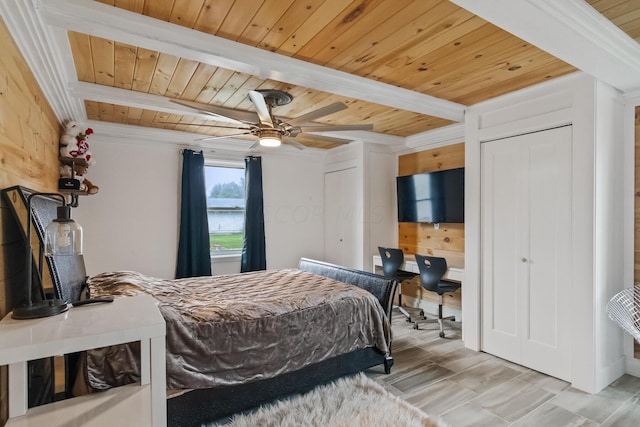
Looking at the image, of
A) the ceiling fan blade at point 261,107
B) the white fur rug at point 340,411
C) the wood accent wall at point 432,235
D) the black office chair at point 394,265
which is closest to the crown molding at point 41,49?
the ceiling fan blade at point 261,107

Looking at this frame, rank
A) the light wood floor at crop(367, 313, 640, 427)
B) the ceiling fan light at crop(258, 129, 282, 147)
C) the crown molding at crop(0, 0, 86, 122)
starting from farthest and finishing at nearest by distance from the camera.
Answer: the ceiling fan light at crop(258, 129, 282, 147) < the light wood floor at crop(367, 313, 640, 427) < the crown molding at crop(0, 0, 86, 122)

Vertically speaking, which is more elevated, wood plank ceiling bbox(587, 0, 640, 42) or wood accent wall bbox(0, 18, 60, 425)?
wood plank ceiling bbox(587, 0, 640, 42)

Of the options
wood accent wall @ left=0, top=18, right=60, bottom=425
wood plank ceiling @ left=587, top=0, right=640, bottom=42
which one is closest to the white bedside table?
wood accent wall @ left=0, top=18, right=60, bottom=425

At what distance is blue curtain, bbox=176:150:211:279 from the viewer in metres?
4.38

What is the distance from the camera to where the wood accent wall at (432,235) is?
4273mm

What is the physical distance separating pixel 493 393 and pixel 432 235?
233 cm

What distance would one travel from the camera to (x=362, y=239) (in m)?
4.83

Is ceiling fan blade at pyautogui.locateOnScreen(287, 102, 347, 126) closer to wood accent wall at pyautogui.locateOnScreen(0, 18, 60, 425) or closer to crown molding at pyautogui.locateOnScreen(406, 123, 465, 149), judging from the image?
wood accent wall at pyautogui.locateOnScreen(0, 18, 60, 425)

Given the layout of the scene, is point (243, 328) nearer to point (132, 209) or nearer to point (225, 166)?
point (132, 209)

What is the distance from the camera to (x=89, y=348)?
3.72 ft

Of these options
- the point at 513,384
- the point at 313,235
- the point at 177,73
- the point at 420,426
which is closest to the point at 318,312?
the point at 420,426

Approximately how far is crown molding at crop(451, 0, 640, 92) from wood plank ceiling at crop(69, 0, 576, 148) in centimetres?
20

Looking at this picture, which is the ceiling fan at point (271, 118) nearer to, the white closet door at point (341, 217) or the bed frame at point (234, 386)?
the bed frame at point (234, 386)

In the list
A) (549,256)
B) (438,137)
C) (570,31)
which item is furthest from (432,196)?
(570,31)
